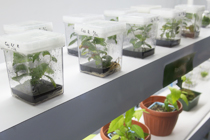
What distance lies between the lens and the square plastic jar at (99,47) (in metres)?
0.63

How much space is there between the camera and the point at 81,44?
0.68 metres

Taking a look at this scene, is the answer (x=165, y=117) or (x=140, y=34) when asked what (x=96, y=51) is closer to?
(x=140, y=34)

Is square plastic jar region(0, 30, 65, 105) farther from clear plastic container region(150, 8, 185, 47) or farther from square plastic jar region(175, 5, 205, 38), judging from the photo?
square plastic jar region(175, 5, 205, 38)

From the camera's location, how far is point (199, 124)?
1.30 m

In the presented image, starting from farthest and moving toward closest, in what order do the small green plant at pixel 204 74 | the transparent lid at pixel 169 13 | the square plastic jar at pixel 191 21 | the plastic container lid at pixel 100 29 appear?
the small green plant at pixel 204 74 → the square plastic jar at pixel 191 21 → the transparent lid at pixel 169 13 → the plastic container lid at pixel 100 29

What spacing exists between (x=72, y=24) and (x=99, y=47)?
23 cm

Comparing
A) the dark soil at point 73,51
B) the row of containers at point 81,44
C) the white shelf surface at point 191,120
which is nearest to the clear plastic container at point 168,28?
the row of containers at point 81,44

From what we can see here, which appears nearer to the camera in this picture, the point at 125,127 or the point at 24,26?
the point at 24,26

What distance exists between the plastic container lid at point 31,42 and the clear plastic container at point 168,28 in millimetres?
548

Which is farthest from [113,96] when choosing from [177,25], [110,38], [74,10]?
[74,10]

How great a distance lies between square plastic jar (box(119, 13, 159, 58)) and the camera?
2.56ft

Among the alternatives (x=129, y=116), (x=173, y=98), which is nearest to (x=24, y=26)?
(x=129, y=116)

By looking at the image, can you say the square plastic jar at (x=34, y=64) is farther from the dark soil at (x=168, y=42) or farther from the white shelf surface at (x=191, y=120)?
the white shelf surface at (x=191, y=120)

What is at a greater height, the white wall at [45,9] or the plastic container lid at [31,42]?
the white wall at [45,9]
